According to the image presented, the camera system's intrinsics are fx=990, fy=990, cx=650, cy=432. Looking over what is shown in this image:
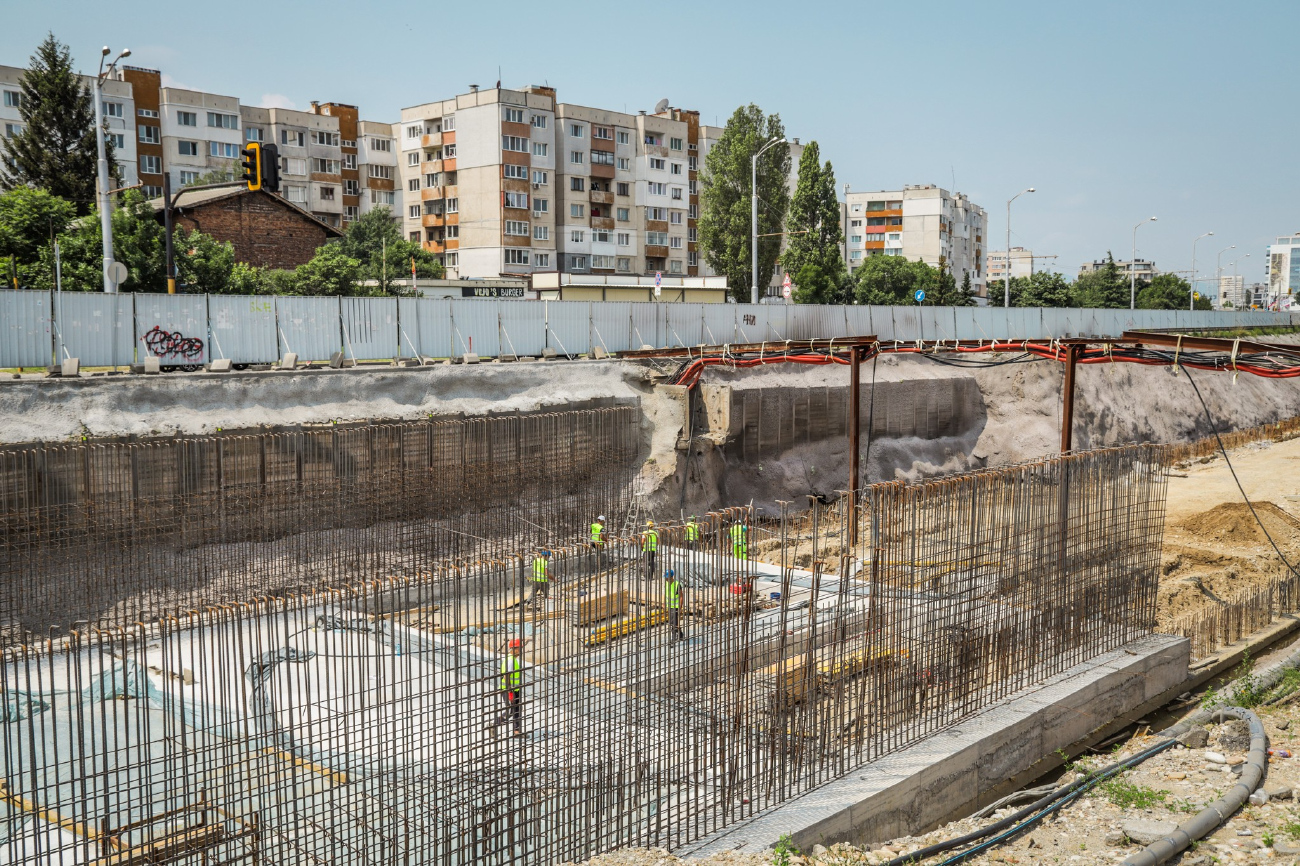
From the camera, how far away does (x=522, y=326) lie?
24797 mm

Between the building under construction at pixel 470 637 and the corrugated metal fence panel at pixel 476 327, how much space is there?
3491 millimetres

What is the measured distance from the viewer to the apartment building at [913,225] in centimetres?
9469

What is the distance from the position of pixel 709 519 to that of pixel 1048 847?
4.27 m

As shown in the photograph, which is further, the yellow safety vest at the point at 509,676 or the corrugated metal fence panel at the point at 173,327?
the corrugated metal fence panel at the point at 173,327

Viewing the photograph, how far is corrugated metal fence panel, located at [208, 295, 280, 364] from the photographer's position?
797 inches

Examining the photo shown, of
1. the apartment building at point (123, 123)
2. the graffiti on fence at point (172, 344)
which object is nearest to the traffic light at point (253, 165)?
the graffiti on fence at point (172, 344)

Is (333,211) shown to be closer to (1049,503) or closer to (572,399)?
(572,399)

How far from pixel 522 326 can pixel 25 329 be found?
10651 mm

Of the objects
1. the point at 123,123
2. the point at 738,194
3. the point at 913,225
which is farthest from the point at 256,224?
the point at 913,225

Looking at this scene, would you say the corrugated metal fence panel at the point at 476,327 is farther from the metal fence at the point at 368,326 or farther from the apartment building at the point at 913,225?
the apartment building at the point at 913,225

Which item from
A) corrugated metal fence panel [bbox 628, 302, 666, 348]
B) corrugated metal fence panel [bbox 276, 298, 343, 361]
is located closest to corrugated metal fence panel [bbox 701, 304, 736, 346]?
corrugated metal fence panel [bbox 628, 302, 666, 348]

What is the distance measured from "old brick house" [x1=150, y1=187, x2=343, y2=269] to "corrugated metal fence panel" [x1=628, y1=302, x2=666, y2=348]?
2173cm

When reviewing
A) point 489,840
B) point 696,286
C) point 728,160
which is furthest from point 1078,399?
point 489,840

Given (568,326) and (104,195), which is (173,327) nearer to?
(104,195)
